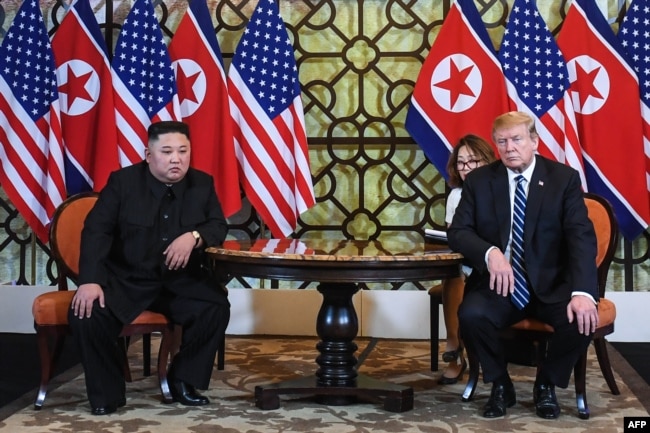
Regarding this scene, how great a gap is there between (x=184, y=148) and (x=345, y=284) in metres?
0.90

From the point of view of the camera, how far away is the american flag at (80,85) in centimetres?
568

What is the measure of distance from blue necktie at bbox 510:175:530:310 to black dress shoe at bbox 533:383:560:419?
336mm

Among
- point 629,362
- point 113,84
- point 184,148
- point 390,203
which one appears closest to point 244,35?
point 113,84

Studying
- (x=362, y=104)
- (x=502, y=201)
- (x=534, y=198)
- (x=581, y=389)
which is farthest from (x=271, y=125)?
(x=581, y=389)

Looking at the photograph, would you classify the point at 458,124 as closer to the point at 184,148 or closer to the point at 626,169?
the point at 626,169

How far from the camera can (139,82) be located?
561 cm

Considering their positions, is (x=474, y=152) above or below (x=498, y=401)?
above

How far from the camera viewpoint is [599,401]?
402 cm

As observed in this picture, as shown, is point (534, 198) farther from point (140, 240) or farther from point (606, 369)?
point (140, 240)

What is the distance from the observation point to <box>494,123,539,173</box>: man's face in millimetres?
3691

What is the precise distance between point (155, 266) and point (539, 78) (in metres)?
2.70

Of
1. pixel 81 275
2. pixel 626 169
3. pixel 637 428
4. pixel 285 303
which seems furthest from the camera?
pixel 285 303

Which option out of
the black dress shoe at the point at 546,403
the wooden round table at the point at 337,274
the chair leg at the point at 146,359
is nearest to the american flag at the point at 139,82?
the chair leg at the point at 146,359

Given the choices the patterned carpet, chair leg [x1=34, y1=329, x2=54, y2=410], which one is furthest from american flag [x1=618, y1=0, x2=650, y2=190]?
chair leg [x1=34, y1=329, x2=54, y2=410]
